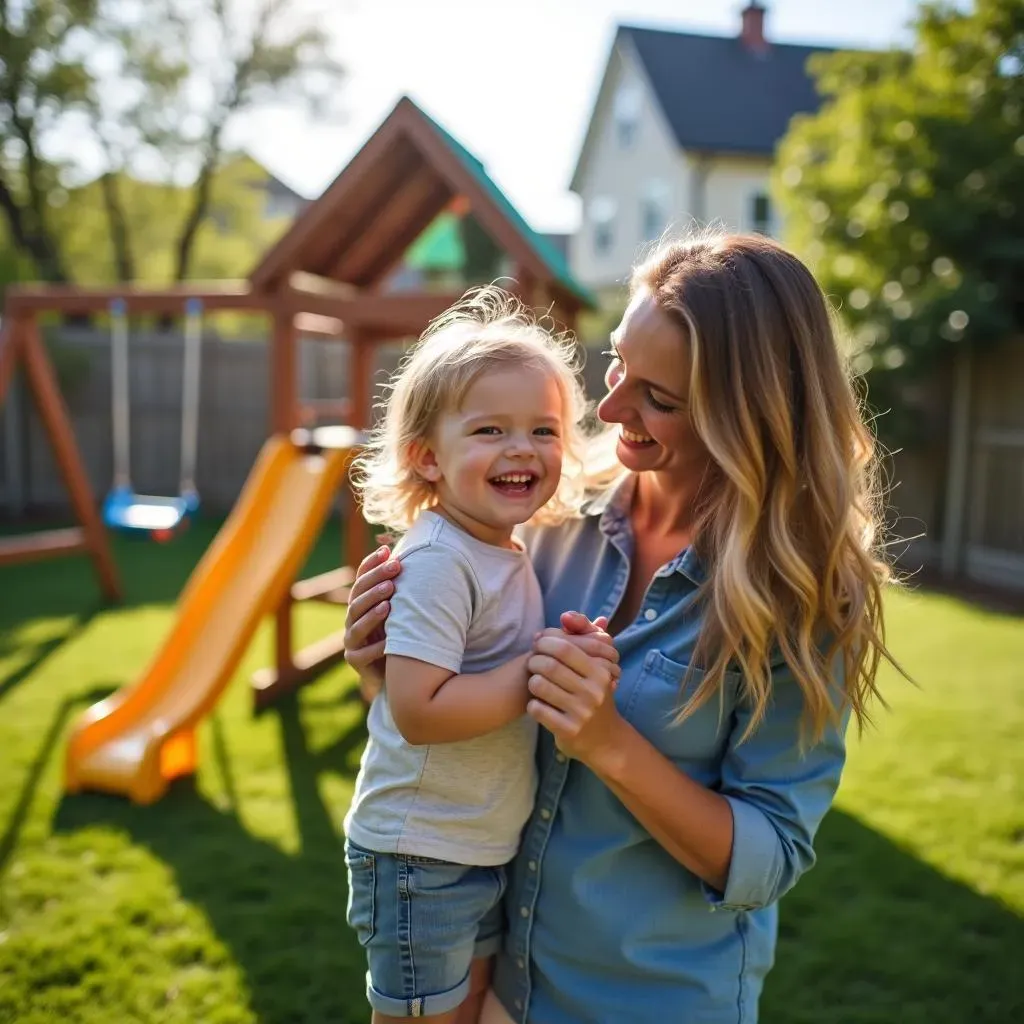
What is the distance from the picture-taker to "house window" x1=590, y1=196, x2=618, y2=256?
2561 centimetres

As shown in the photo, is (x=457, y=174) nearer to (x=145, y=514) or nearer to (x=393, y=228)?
(x=393, y=228)

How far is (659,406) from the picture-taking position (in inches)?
59.9

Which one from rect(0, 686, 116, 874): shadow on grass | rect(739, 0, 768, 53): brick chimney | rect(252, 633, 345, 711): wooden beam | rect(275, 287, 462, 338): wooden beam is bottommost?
rect(0, 686, 116, 874): shadow on grass

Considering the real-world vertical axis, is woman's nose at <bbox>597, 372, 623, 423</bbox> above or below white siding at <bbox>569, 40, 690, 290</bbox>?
below

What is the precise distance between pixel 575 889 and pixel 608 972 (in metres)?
0.13

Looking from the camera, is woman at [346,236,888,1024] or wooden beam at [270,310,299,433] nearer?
woman at [346,236,888,1024]

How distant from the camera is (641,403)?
1537mm

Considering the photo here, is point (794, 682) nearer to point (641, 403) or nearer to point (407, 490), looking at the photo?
point (641, 403)

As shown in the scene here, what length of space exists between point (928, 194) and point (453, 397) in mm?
10037

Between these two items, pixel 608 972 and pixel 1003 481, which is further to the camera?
pixel 1003 481

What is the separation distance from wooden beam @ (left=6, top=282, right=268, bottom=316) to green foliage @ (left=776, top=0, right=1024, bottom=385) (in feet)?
19.1

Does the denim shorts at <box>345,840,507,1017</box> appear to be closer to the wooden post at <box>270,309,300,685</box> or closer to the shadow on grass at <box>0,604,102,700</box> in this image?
the wooden post at <box>270,309,300,685</box>

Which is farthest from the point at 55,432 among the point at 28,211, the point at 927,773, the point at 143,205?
the point at 143,205

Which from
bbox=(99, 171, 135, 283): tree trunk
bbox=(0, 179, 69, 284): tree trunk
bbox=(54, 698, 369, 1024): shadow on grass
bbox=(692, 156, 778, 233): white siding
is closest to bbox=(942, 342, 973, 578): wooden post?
bbox=(54, 698, 369, 1024): shadow on grass
